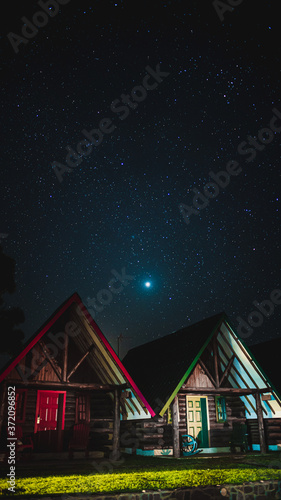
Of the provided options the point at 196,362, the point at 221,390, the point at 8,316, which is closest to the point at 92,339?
the point at 196,362

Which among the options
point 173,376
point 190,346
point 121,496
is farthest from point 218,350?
point 121,496

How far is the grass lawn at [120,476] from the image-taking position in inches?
344

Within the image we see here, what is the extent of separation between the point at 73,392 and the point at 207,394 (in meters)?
6.33

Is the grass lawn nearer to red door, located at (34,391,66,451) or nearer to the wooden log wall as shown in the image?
red door, located at (34,391,66,451)

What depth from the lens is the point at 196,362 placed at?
1680cm

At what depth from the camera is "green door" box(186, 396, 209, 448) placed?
18.8 metres

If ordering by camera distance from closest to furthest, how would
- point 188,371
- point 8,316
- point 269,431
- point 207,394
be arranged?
1. point 188,371
2. point 207,394
3. point 269,431
4. point 8,316

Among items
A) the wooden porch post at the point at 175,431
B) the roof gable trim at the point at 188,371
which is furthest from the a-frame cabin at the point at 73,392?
the wooden porch post at the point at 175,431

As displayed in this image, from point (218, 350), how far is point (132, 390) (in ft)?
21.3

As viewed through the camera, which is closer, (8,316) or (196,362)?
(196,362)

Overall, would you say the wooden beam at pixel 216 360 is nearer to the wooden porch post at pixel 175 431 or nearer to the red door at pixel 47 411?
the wooden porch post at pixel 175 431

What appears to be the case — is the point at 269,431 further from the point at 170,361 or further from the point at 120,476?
the point at 120,476

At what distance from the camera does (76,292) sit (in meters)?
14.5

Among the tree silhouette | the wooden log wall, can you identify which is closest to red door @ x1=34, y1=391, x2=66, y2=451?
the wooden log wall
